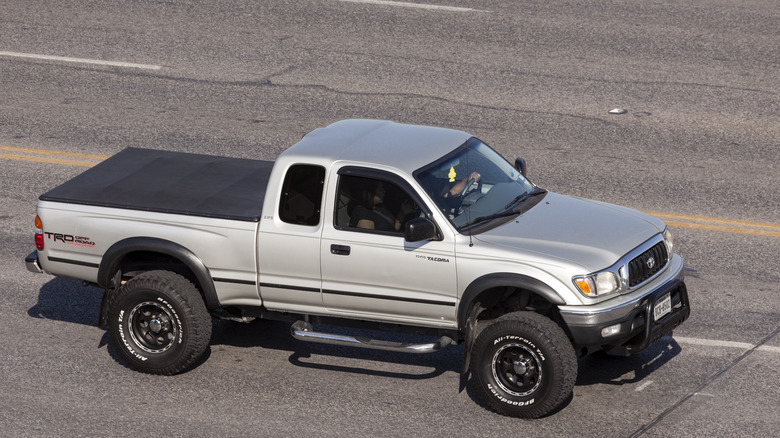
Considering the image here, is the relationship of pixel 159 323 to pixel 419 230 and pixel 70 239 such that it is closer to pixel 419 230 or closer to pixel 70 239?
pixel 70 239

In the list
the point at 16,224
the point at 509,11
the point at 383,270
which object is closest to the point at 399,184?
the point at 383,270

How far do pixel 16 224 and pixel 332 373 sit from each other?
477 cm

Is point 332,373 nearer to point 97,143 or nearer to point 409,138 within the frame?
point 409,138

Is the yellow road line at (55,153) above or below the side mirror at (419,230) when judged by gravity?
below

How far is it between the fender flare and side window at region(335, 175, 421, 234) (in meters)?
→ 0.76

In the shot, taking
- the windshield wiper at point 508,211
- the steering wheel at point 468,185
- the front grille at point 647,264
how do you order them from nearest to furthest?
1. the front grille at point 647,264
2. the windshield wiper at point 508,211
3. the steering wheel at point 468,185

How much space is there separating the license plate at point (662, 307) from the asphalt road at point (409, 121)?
26.0 inches

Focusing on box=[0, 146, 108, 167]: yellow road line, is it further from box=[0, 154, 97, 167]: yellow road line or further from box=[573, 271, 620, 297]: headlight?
box=[573, 271, 620, 297]: headlight

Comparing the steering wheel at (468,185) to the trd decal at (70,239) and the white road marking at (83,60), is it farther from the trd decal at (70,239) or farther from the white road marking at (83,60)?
the white road marking at (83,60)

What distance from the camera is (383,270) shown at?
796cm

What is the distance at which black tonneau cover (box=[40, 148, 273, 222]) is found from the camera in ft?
27.7

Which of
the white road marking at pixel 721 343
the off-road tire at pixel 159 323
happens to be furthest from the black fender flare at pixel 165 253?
the white road marking at pixel 721 343

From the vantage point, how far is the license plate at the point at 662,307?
780 cm

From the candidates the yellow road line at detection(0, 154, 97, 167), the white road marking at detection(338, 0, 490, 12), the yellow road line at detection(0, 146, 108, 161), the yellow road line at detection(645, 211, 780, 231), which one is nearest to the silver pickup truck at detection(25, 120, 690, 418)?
the yellow road line at detection(645, 211, 780, 231)
